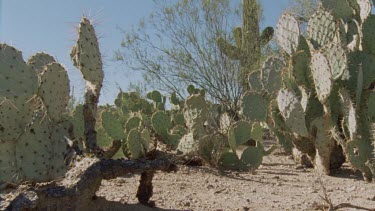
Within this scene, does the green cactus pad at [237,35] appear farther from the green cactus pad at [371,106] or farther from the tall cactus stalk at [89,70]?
the tall cactus stalk at [89,70]

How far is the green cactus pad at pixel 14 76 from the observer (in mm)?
2885

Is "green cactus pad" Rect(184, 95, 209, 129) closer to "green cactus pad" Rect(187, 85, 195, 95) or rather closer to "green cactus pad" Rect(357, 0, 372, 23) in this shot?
"green cactus pad" Rect(357, 0, 372, 23)

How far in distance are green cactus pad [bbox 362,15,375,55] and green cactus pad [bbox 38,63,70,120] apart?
9.36 ft

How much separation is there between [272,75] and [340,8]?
97 centimetres

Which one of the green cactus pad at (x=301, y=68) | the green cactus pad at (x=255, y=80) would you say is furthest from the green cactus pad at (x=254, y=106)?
the green cactus pad at (x=301, y=68)

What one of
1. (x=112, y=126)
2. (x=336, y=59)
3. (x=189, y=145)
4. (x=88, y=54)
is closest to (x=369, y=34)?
(x=336, y=59)

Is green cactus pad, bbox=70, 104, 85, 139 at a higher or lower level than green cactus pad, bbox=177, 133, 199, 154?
higher

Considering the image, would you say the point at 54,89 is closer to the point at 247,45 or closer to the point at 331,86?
the point at 331,86

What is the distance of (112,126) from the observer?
15.3 feet

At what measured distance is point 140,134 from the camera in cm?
450

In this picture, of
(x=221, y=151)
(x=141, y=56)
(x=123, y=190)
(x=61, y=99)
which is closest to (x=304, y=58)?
(x=221, y=151)

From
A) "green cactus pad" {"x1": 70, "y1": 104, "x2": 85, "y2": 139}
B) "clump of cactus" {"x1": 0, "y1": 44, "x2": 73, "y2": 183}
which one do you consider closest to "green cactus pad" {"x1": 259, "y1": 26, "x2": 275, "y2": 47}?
"green cactus pad" {"x1": 70, "y1": 104, "x2": 85, "y2": 139}

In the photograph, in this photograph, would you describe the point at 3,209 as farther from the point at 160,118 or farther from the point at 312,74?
the point at 160,118

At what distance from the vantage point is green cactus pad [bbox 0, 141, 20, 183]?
305 centimetres
